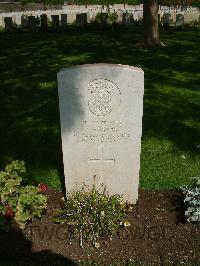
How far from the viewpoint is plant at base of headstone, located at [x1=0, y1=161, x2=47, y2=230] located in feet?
17.0

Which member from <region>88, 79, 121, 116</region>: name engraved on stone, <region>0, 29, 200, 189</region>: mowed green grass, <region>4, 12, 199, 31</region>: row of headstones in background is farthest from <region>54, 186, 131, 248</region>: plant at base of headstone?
<region>4, 12, 199, 31</region>: row of headstones in background

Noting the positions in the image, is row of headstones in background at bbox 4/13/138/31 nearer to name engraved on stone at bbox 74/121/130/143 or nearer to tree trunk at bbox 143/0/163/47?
tree trunk at bbox 143/0/163/47

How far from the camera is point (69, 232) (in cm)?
538

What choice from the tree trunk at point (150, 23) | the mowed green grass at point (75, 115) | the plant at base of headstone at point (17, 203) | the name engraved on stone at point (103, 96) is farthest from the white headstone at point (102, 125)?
the tree trunk at point (150, 23)

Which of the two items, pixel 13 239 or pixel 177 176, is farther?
pixel 177 176

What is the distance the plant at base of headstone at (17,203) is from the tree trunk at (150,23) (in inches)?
385

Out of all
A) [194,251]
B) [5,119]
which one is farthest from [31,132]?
[194,251]

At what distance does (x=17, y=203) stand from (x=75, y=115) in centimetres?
128

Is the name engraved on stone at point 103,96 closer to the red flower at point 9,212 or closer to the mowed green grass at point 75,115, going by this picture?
the red flower at point 9,212

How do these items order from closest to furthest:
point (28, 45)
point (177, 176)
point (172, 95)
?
point (177, 176) → point (172, 95) → point (28, 45)

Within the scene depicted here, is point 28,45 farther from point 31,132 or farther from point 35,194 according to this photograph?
point 35,194

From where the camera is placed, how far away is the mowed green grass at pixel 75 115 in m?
6.94

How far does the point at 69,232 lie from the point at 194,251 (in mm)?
1521

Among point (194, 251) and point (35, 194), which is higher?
point (35, 194)
